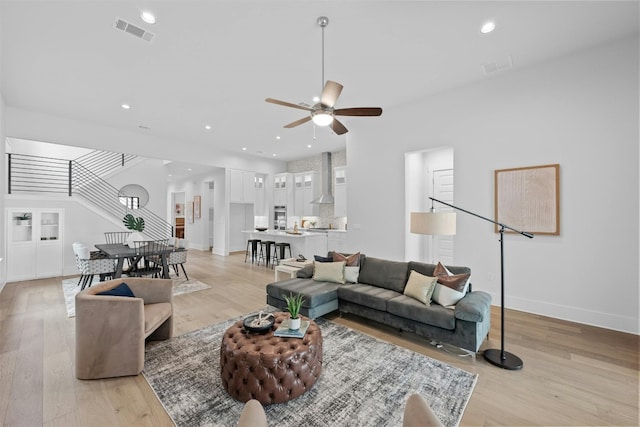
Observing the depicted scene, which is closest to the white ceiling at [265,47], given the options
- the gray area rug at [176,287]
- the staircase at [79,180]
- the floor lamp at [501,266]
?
the floor lamp at [501,266]

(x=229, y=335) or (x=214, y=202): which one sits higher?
(x=214, y=202)

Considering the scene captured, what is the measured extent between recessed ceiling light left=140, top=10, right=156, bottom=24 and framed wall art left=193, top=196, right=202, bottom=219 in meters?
8.30

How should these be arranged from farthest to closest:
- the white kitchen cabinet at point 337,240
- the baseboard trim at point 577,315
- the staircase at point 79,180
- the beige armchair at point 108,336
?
the white kitchen cabinet at point 337,240 < the staircase at point 79,180 < the baseboard trim at point 577,315 < the beige armchair at point 108,336

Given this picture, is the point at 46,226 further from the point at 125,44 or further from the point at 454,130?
the point at 454,130

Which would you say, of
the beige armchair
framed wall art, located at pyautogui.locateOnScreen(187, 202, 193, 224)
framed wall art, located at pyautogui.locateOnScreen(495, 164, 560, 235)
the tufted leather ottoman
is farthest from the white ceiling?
framed wall art, located at pyautogui.locateOnScreen(187, 202, 193, 224)

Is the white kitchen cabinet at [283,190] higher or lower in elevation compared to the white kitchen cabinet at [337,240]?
higher

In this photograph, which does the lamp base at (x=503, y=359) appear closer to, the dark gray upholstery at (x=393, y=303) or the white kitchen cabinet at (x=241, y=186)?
the dark gray upholstery at (x=393, y=303)

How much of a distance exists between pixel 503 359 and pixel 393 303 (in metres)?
1.12

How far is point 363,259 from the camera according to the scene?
13.8ft

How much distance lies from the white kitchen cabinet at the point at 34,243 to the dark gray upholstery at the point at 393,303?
225 inches

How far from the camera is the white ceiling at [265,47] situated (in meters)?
2.79

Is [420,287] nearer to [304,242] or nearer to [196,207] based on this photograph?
[304,242]

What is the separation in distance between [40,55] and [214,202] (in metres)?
6.42

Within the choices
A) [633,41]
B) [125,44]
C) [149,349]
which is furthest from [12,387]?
[633,41]
